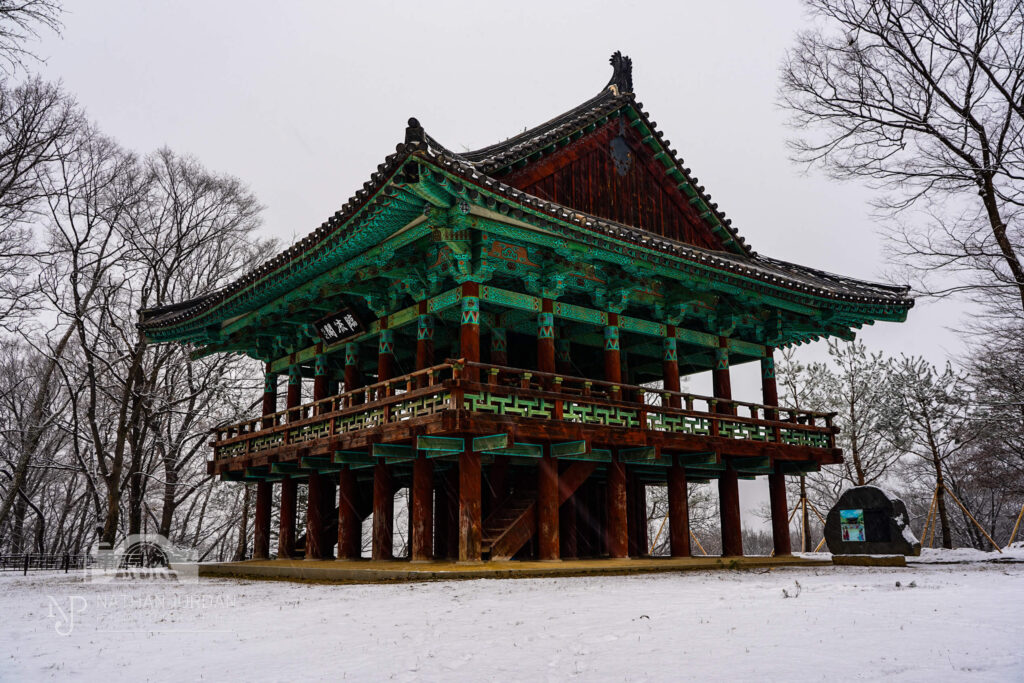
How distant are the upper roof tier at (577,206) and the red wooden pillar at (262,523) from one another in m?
5.32

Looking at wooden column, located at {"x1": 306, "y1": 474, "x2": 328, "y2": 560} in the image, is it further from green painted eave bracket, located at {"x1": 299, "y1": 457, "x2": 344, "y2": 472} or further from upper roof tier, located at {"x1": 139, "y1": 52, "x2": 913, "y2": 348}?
upper roof tier, located at {"x1": 139, "y1": 52, "x2": 913, "y2": 348}

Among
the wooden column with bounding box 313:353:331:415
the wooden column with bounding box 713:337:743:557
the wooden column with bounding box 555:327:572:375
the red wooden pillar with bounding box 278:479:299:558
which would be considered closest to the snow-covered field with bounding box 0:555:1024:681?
the wooden column with bounding box 713:337:743:557

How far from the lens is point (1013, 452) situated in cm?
3095

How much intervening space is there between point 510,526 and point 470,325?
13.6 feet

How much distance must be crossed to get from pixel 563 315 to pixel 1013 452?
24.9 m

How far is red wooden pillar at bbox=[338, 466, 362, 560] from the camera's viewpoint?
57.3 ft

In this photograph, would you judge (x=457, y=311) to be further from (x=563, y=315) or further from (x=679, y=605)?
(x=679, y=605)

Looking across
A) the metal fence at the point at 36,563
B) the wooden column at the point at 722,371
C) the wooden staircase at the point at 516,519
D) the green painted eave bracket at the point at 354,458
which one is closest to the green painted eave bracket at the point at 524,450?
the wooden staircase at the point at 516,519

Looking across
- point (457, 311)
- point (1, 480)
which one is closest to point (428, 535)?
point (457, 311)

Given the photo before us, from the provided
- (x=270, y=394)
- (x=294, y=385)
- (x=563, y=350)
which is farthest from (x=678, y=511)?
(x=270, y=394)

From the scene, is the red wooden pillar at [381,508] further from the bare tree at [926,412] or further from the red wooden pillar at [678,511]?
the bare tree at [926,412]

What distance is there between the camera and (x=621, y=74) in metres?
21.4

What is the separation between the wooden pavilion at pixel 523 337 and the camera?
47.0ft

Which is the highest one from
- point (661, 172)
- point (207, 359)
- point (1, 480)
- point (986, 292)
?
point (661, 172)
